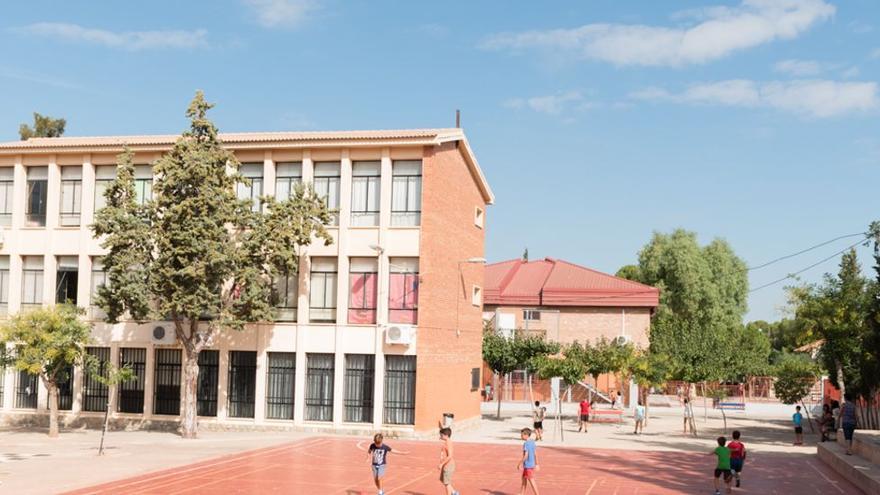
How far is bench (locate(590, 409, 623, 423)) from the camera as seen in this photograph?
44562 millimetres

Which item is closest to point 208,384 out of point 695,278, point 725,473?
point 725,473

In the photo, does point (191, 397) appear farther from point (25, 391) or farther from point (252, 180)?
point (25, 391)

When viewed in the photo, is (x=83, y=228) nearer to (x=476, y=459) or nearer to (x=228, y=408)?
(x=228, y=408)

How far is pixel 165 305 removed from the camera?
2978 cm

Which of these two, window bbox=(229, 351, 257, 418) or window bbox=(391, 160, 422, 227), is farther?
window bbox=(229, 351, 257, 418)

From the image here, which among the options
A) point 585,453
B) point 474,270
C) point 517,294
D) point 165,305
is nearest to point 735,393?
point 517,294

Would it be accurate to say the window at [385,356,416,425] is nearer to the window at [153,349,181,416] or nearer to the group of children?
the window at [153,349,181,416]

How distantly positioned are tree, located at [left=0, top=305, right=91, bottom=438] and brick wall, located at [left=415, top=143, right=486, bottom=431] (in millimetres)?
12057

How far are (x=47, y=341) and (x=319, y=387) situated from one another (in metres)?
9.63

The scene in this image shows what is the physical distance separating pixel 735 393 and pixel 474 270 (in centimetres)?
3349

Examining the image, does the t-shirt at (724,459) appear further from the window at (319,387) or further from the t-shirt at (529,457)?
the window at (319,387)

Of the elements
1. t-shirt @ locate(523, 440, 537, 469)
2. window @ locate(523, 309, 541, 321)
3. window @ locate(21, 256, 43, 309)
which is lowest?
t-shirt @ locate(523, 440, 537, 469)

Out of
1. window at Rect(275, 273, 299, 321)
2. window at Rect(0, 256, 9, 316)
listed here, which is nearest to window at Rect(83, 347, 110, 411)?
window at Rect(0, 256, 9, 316)

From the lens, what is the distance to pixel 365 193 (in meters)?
33.6
